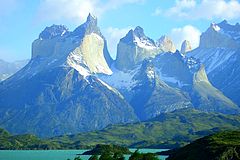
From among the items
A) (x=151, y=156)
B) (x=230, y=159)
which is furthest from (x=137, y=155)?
(x=230, y=159)

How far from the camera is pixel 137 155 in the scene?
17000 cm

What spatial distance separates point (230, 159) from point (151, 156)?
45.1 m

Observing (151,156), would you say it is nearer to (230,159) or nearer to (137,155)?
(137,155)

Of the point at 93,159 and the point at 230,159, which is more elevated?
the point at 93,159

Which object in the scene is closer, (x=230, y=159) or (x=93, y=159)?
(x=93, y=159)

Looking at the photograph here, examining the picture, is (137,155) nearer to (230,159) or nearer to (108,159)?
(108,159)

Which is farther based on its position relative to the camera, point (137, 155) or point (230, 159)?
point (230, 159)

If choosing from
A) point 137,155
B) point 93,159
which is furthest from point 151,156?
point 93,159

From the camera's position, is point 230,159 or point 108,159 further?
point 230,159

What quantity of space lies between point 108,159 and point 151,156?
47.3ft

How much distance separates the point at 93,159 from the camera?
6845 inches

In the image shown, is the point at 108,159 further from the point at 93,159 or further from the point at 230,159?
the point at 230,159

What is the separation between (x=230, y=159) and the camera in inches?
7815

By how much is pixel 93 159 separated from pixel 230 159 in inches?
2147
